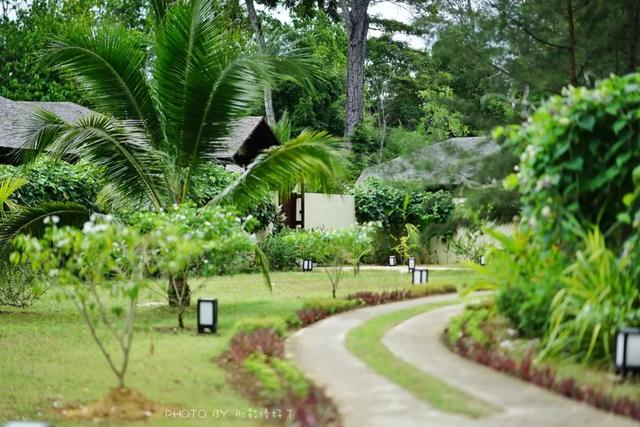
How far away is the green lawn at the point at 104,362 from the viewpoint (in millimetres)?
5844

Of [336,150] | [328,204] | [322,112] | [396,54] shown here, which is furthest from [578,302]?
[396,54]

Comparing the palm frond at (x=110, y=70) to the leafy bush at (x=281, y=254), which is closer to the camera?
the palm frond at (x=110, y=70)

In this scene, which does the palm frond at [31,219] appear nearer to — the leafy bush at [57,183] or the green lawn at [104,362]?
the green lawn at [104,362]

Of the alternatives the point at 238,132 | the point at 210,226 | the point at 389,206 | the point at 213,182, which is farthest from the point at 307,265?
the point at 210,226

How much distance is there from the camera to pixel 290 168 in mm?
10984

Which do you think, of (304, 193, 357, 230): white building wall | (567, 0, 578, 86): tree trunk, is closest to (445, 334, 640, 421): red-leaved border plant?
(567, 0, 578, 86): tree trunk

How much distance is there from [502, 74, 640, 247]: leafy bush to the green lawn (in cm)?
294

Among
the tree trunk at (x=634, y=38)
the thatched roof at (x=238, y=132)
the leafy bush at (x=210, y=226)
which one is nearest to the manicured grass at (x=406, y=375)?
the leafy bush at (x=210, y=226)

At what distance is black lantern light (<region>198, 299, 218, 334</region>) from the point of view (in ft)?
28.1

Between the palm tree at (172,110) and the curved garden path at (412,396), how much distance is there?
3.32 metres

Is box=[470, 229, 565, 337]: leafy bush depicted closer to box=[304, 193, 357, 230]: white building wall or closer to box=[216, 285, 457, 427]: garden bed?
box=[216, 285, 457, 427]: garden bed

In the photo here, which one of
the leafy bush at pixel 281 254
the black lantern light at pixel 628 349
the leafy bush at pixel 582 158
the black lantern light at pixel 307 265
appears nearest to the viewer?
the black lantern light at pixel 628 349

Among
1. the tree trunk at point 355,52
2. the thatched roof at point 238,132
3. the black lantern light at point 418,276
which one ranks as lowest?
the black lantern light at point 418,276

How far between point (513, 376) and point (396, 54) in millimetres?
32348
